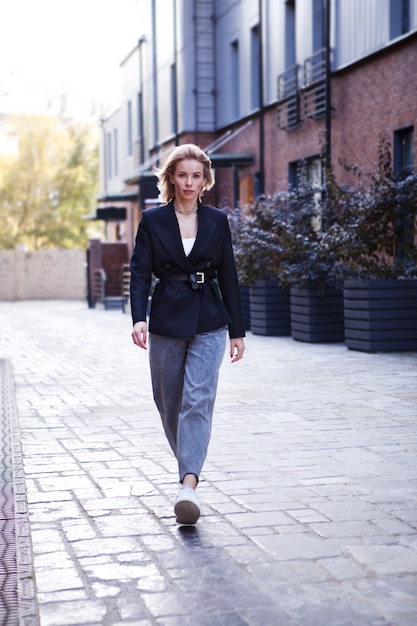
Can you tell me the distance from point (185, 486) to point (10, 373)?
7892 millimetres

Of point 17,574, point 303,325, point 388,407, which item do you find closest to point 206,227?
point 17,574

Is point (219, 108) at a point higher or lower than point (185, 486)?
higher

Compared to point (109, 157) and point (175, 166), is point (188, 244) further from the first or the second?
point (109, 157)

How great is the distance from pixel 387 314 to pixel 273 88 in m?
11.9

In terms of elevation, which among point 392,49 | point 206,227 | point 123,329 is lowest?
point 123,329

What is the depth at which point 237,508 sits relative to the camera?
17.6 feet

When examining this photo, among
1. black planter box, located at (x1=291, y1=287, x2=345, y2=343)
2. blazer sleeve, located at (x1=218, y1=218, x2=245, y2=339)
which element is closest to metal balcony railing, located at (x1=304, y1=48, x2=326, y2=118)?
black planter box, located at (x1=291, y1=287, x2=345, y2=343)

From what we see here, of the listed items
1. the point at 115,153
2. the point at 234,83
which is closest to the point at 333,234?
the point at 234,83

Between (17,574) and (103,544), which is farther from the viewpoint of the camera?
(103,544)

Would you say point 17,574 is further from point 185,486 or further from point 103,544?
point 185,486

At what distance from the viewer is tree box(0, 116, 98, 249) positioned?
1951 inches

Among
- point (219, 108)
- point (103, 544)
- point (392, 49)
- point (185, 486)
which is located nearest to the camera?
point (103, 544)

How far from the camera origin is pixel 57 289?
44312mm

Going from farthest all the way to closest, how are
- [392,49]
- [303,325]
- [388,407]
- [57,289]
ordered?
[57,289] < [392,49] < [303,325] < [388,407]
